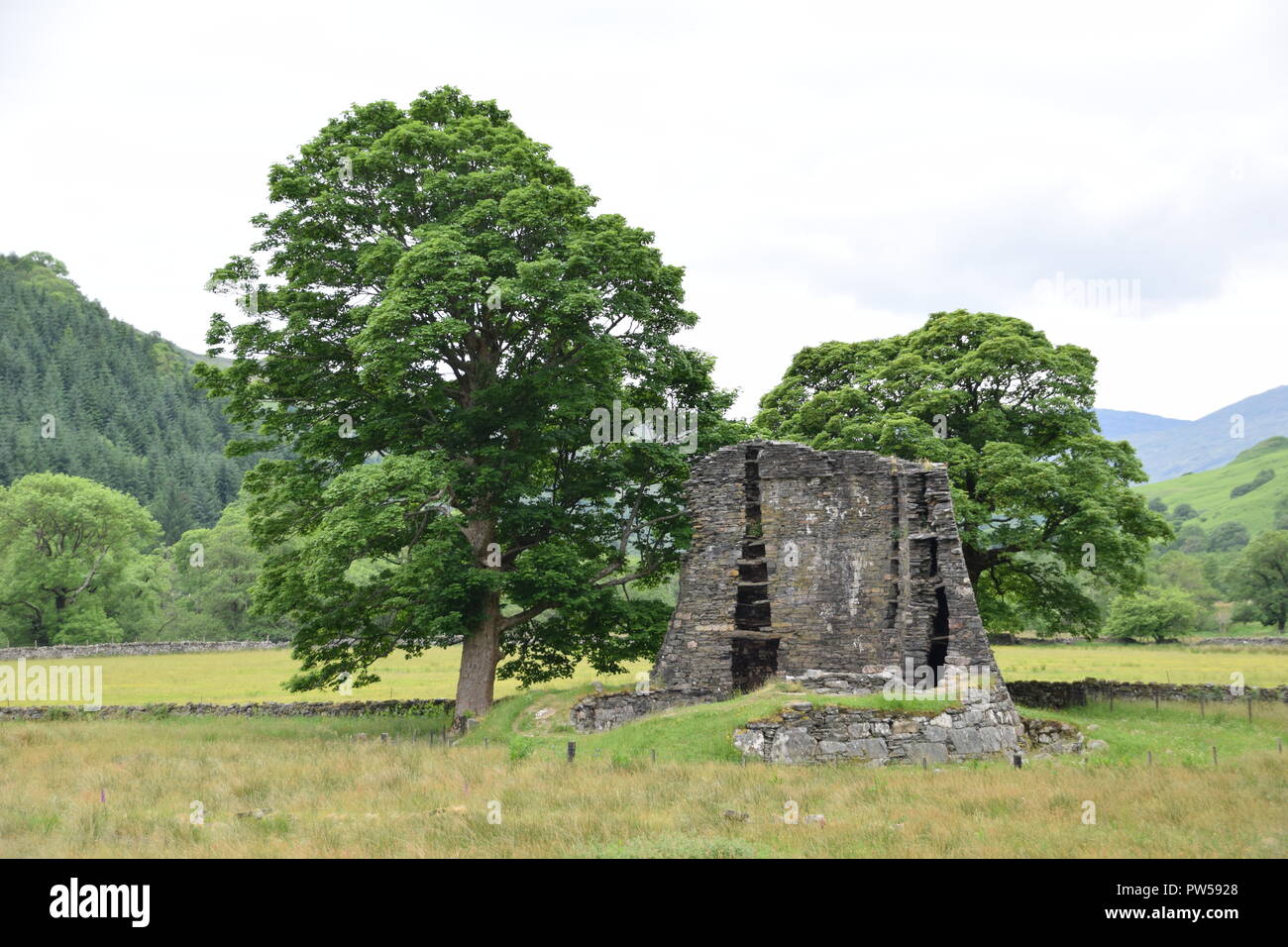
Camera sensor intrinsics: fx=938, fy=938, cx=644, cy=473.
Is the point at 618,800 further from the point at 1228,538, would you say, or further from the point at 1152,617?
the point at 1228,538

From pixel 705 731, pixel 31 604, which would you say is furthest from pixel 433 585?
pixel 31 604

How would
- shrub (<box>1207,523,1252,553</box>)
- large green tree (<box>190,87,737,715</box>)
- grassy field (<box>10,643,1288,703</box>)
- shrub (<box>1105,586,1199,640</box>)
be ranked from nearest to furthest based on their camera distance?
large green tree (<box>190,87,737,715</box>)
grassy field (<box>10,643,1288,703</box>)
shrub (<box>1105,586,1199,640</box>)
shrub (<box>1207,523,1252,553</box>)

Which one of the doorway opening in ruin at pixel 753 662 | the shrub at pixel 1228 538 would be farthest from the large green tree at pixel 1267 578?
the shrub at pixel 1228 538

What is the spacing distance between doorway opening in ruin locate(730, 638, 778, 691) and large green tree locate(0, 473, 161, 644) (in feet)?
187

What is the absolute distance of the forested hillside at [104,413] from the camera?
423ft

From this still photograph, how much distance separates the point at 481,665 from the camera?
2491 centimetres

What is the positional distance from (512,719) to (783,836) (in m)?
11.8

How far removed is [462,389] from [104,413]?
495 ft

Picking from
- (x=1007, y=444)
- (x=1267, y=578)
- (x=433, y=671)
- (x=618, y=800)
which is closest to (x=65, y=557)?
(x=433, y=671)

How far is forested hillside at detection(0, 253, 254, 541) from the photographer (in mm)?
129000

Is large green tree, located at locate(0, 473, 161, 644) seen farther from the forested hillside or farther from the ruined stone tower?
the ruined stone tower

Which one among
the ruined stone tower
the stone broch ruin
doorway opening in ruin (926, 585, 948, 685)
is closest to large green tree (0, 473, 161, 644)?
the stone broch ruin
